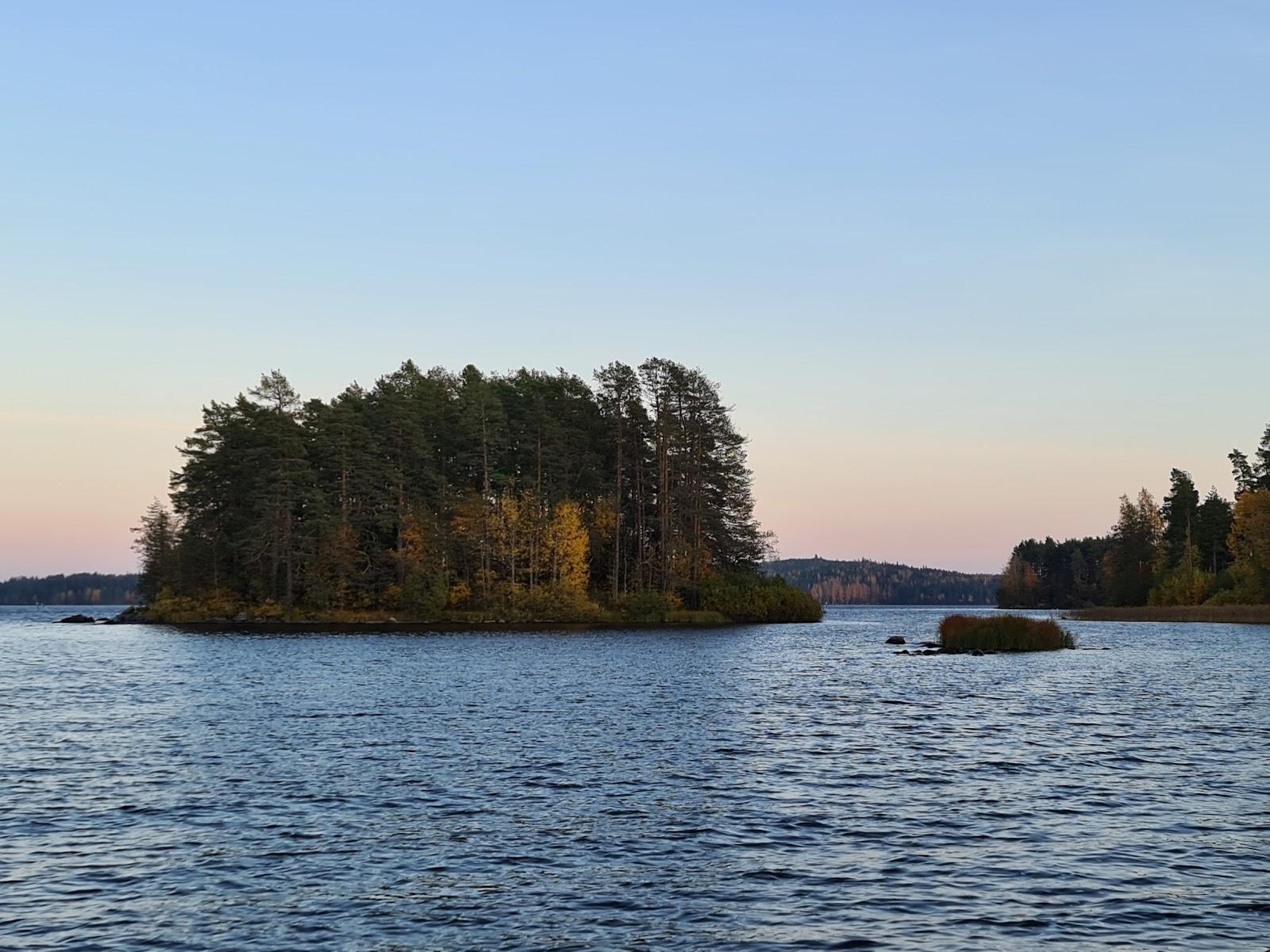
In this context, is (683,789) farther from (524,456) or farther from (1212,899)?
(524,456)

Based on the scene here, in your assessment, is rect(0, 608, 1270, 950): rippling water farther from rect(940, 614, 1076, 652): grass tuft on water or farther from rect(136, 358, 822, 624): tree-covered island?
rect(136, 358, 822, 624): tree-covered island

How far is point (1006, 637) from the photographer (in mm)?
89938

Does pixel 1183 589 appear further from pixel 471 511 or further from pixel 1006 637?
pixel 471 511

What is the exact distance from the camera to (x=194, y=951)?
16.0 m

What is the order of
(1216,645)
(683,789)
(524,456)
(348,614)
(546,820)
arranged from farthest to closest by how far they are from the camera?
1. (524,456)
2. (348,614)
3. (1216,645)
4. (683,789)
5. (546,820)

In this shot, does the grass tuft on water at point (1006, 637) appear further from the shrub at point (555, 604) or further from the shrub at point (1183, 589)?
the shrub at point (1183, 589)

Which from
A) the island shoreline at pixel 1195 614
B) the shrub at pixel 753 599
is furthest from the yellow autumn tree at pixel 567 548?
the island shoreline at pixel 1195 614

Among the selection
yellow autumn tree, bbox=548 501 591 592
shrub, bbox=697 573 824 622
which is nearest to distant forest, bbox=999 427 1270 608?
shrub, bbox=697 573 824 622

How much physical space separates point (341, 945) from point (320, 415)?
386 feet

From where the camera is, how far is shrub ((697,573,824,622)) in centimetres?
13525

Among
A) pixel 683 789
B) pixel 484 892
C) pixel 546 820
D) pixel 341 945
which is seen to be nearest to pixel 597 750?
pixel 683 789

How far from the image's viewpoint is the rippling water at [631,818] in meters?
17.4

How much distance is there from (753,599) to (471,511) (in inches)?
1451

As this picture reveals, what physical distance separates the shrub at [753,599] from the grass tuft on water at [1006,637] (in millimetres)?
42852
